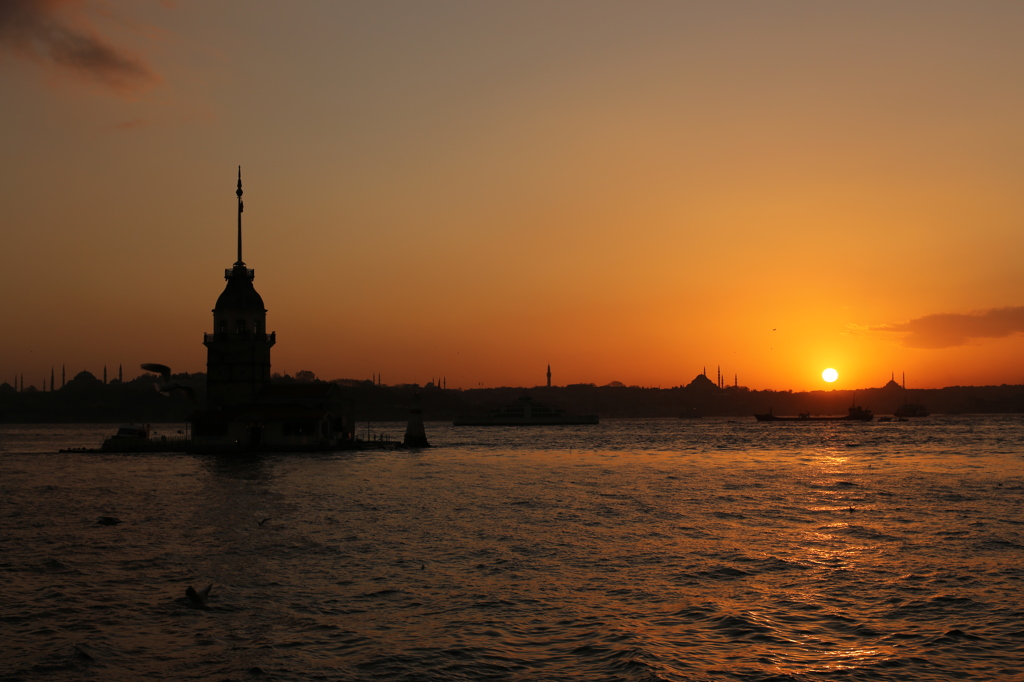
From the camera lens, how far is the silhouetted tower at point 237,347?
9556cm

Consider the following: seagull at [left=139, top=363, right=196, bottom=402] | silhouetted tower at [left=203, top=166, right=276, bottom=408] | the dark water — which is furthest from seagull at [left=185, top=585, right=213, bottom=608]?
silhouetted tower at [left=203, top=166, right=276, bottom=408]

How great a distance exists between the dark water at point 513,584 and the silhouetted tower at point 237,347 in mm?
38735

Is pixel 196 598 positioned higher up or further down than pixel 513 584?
higher up

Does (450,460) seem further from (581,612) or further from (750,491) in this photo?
(581,612)

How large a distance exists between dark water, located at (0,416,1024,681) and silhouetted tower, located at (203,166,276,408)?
38.7m

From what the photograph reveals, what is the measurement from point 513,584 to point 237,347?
3001 inches

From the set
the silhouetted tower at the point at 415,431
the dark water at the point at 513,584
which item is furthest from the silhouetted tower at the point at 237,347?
the dark water at the point at 513,584

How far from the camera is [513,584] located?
26781 millimetres

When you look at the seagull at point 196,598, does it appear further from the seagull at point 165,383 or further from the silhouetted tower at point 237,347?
the silhouetted tower at point 237,347

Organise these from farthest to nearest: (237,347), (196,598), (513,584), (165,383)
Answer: (237,347), (165,383), (513,584), (196,598)

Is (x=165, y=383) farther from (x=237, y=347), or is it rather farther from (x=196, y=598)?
(x=196, y=598)

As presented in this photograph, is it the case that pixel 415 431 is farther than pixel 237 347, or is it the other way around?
pixel 415 431

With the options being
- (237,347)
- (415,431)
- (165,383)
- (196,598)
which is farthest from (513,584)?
(415,431)

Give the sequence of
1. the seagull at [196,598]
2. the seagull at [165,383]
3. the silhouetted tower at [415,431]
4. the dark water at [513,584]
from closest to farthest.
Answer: the dark water at [513,584], the seagull at [196,598], the seagull at [165,383], the silhouetted tower at [415,431]
